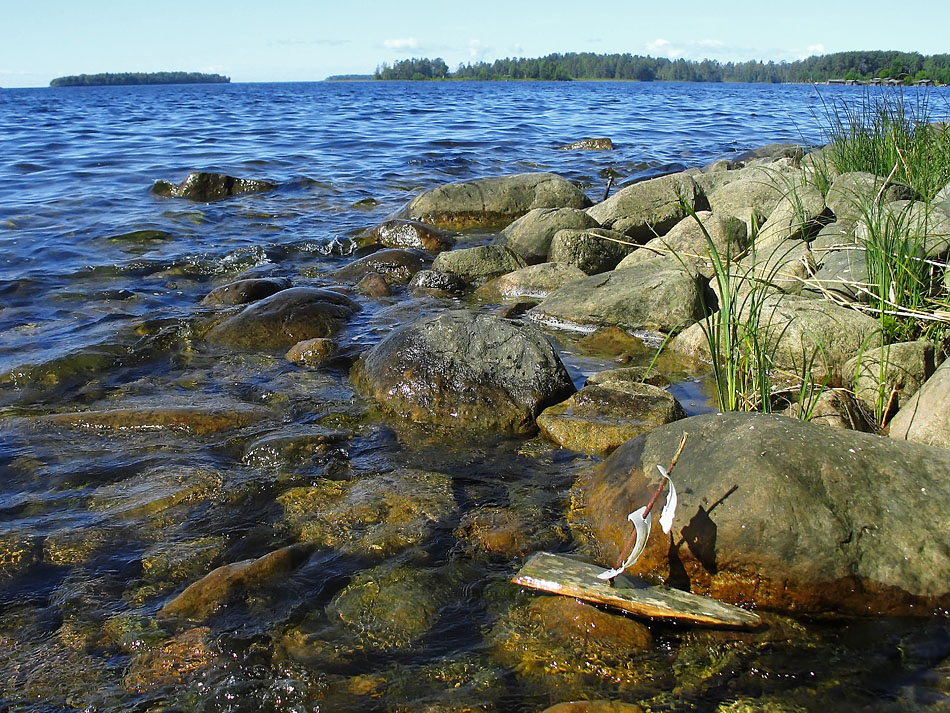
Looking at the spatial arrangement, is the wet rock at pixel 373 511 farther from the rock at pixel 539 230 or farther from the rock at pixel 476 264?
the rock at pixel 539 230

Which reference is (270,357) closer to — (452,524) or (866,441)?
(452,524)

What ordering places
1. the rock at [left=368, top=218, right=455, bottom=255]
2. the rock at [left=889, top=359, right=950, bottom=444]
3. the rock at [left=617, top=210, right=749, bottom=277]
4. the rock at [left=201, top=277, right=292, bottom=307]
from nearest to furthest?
1. the rock at [left=889, top=359, right=950, bottom=444]
2. the rock at [left=201, top=277, right=292, bottom=307]
3. the rock at [left=617, top=210, right=749, bottom=277]
4. the rock at [left=368, top=218, right=455, bottom=255]

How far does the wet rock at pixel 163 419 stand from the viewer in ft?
16.0

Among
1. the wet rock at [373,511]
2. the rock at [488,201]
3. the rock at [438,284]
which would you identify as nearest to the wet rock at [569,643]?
the wet rock at [373,511]

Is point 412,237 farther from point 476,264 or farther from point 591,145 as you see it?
point 591,145

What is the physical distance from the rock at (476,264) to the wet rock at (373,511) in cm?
423

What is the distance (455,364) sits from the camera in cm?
518

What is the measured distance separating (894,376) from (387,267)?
5.32 metres

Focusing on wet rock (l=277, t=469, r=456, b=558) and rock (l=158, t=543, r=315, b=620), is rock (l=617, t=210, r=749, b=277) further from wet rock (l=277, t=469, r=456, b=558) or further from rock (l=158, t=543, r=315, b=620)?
rock (l=158, t=543, r=315, b=620)

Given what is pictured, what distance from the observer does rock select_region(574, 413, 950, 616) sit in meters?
3.19

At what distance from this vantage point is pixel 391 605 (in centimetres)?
329

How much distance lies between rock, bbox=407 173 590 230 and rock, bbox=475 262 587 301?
127 inches

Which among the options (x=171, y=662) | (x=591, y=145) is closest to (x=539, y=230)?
(x=171, y=662)

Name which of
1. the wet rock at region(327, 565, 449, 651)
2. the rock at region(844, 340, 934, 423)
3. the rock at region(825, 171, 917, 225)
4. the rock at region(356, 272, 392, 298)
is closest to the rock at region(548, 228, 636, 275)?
the rock at region(356, 272, 392, 298)
